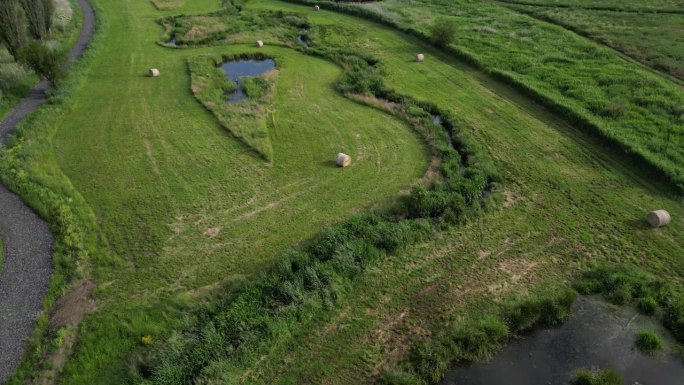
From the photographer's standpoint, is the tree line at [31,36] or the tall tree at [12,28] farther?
the tall tree at [12,28]

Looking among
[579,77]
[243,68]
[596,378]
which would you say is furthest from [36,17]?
[596,378]

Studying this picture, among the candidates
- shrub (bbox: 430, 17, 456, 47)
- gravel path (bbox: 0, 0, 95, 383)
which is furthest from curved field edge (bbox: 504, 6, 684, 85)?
gravel path (bbox: 0, 0, 95, 383)

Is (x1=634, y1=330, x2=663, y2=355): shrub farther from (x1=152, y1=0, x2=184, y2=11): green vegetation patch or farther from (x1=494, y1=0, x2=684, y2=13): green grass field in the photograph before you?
(x1=152, y1=0, x2=184, y2=11): green vegetation patch

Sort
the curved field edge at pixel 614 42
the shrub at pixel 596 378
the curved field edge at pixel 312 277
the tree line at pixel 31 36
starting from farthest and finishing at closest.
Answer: the curved field edge at pixel 614 42 < the tree line at pixel 31 36 < the curved field edge at pixel 312 277 < the shrub at pixel 596 378

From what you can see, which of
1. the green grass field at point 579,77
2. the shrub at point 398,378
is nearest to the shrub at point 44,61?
the shrub at point 398,378

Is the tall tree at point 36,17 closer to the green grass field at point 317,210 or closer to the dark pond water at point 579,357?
the green grass field at point 317,210

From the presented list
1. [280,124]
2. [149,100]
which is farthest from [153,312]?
[149,100]

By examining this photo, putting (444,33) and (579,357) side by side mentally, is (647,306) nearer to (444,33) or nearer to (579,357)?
(579,357)
